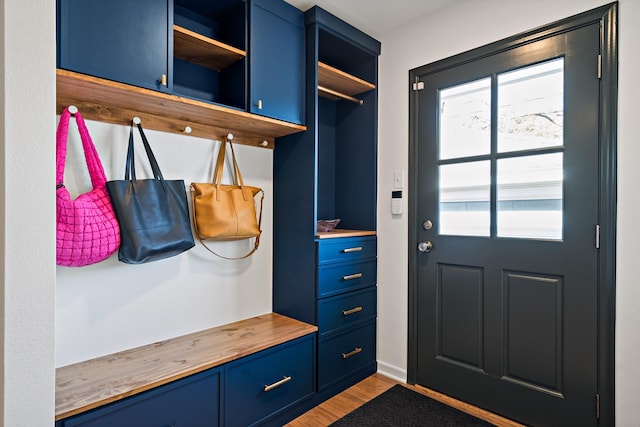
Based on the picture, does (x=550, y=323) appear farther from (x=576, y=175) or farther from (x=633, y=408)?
(x=576, y=175)

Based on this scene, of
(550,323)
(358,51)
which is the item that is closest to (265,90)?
(358,51)

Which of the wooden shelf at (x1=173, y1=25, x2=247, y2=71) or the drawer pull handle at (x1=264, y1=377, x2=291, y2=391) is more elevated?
the wooden shelf at (x1=173, y1=25, x2=247, y2=71)

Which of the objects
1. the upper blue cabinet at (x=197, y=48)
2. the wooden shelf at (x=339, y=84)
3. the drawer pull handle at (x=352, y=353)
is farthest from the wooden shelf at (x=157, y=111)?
the drawer pull handle at (x=352, y=353)

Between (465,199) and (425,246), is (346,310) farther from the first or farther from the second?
(465,199)

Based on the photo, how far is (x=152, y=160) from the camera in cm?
168

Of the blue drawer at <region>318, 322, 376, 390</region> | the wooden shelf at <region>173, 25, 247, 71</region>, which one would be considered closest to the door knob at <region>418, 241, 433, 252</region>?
the blue drawer at <region>318, 322, 376, 390</region>

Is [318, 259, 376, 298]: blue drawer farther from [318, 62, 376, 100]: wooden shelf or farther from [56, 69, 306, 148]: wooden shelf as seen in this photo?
[318, 62, 376, 100]: wooden shelf

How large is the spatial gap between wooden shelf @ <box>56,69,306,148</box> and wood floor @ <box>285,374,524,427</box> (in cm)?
167

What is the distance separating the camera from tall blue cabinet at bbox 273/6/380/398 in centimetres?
208

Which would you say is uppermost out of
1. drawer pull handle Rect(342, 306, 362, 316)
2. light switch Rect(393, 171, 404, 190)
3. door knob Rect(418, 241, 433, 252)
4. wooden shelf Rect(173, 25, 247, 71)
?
wooden shelf Rect(173, 25, 247, 71)

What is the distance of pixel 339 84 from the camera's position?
242 centimetres

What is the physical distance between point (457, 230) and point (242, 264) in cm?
135

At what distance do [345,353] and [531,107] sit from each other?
1804 mm

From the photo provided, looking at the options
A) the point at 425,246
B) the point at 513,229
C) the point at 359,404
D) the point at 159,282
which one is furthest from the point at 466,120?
the point at 159,282
